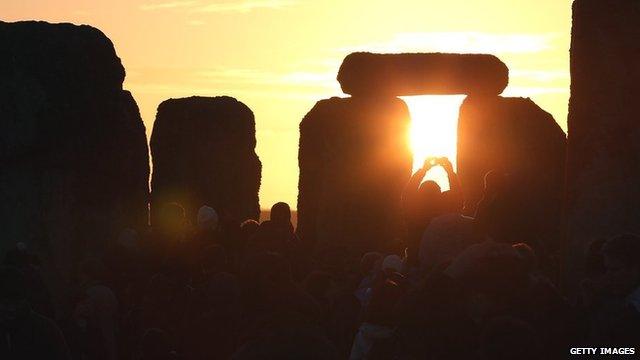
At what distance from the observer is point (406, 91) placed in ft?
73.9

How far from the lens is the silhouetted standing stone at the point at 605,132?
37.2ft

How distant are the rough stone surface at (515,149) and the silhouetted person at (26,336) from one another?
13.2 meters

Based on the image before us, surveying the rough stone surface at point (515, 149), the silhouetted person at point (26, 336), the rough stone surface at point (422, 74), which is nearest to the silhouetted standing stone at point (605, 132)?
the silhouetted person at point (26, 336)

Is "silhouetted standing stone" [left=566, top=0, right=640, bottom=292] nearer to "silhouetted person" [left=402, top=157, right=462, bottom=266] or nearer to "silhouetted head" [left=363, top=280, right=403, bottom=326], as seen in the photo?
"silhouetted person" [left=402, top=157, right=462, bottom=266]

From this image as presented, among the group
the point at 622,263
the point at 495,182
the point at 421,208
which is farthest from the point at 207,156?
the point at 622,263

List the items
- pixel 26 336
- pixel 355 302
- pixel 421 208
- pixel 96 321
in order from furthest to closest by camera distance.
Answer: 1. pixel 96 321
2. pixel 355 302
3. pixel 421 208
4. pixel 26 336

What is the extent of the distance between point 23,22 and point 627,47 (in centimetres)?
849

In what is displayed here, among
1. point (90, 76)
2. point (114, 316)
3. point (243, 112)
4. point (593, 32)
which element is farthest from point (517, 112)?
point (114, 316)

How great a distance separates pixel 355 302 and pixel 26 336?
306 cm

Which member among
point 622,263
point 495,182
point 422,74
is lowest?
point 622,263

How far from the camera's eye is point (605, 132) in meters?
11.3

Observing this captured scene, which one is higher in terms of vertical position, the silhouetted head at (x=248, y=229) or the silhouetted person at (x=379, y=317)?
the silhouetted head at (x=248, y=229)

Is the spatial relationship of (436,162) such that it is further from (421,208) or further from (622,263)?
(622,263)

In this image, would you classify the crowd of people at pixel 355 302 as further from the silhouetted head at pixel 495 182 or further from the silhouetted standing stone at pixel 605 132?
the silhouetted standing stone at pixel 605 132
